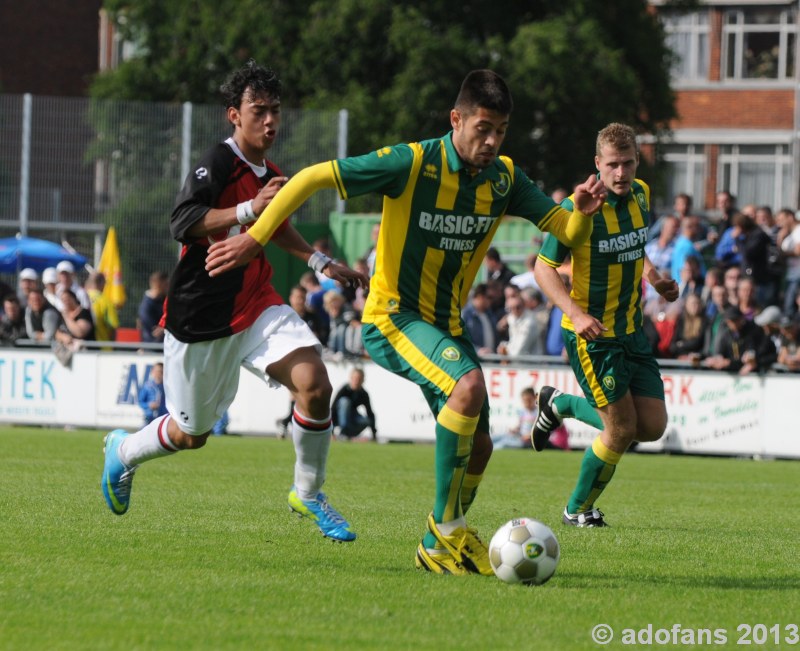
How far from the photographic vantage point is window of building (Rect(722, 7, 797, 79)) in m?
43.4

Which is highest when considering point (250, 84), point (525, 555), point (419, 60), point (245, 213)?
point (419, 60)

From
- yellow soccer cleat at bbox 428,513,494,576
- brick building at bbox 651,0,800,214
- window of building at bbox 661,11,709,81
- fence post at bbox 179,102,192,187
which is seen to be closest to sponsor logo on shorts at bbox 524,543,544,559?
yellow soccer cleat at bbox 428,513,494,576

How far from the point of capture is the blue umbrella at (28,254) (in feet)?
81.6

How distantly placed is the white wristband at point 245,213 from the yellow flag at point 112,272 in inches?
687

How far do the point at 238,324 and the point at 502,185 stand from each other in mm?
1614

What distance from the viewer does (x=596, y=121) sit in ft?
118

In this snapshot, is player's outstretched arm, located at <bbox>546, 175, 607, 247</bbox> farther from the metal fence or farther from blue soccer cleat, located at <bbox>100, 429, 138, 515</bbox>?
the metal fence

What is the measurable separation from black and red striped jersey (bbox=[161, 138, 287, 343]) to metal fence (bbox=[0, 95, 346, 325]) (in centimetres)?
1669

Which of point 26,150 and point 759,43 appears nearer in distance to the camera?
point 26,150

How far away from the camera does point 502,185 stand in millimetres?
7535

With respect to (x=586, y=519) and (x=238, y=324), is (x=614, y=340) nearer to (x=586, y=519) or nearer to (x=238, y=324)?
(x=586, y=519)

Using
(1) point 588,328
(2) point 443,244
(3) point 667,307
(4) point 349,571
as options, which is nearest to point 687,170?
(3) point 667,307

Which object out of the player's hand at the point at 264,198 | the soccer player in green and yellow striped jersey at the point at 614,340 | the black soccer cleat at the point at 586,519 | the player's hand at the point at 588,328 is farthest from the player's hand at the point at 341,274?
the black soccer cleat at the point at 586,519

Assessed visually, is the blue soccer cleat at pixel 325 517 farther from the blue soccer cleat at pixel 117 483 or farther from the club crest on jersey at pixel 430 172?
the club crest on jersey at pixel 430 172
